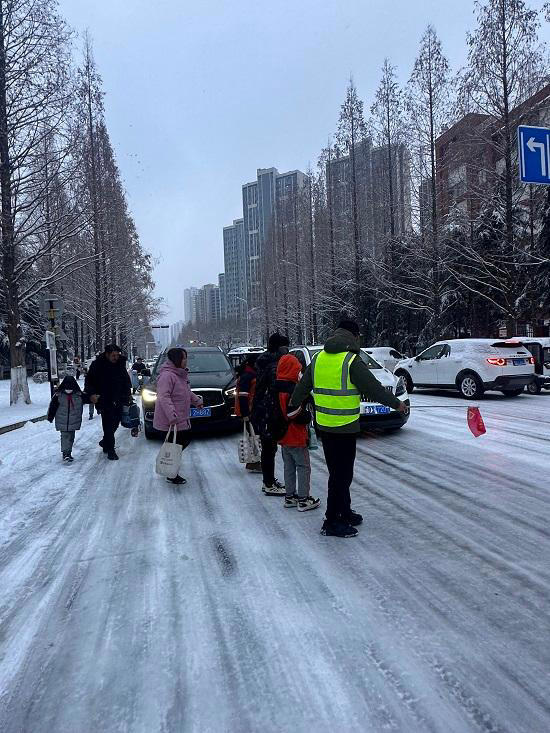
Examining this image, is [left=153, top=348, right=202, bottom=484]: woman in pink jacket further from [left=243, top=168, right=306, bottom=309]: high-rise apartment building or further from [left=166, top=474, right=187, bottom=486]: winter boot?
[left=243, top=168, right=306, bottom=309]: high-rise apartment building

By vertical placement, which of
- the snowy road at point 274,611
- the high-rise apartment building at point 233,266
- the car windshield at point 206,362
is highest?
the high-rise apartment building at point 233,266

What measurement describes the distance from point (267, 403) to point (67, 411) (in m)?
4.12

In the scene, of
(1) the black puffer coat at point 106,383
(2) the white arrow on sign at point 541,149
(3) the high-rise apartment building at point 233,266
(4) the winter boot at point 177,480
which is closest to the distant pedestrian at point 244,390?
(4) the winter boot at point 177,480

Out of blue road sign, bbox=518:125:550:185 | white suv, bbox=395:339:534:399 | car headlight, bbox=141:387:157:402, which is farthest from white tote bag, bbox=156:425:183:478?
white suv, bbox=395:339:534:399

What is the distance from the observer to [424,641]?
273 cm

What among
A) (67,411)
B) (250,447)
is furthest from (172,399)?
(67,411)

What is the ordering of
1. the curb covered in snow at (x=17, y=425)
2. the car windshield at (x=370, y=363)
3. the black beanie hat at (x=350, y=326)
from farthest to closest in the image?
the curb covered in snow at (x=17, y=425)
the car windshield at (x=370, y=363)
the black beanie hat at (x=350, y=326)

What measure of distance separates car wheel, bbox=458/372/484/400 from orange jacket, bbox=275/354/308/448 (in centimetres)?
1023

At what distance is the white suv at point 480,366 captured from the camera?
44.5ft

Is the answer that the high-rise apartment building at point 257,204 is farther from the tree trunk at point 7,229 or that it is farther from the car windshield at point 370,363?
the car windshield at point 370,363

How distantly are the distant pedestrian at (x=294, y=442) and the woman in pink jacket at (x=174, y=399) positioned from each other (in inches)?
65.0

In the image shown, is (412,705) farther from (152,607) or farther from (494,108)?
(494,108)

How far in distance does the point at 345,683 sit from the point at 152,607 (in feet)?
4.47

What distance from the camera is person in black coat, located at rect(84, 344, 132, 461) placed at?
788cm
